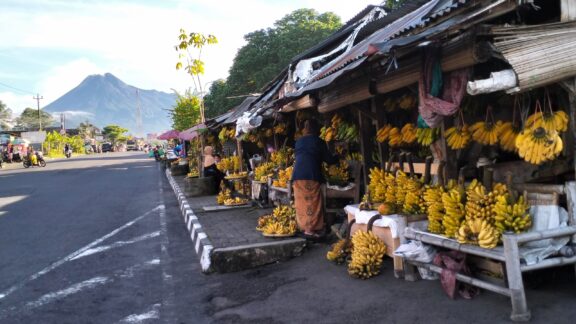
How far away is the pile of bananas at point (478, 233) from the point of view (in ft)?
12.9

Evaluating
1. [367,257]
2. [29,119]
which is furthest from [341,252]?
[29,119]

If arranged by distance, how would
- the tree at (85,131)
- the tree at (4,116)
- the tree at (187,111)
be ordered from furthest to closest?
the tree at (85,131) < the tree at (4,116) < the tree at (187,111)

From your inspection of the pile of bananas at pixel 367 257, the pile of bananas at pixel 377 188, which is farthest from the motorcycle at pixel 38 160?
the pile of bananas at pixel 367 257

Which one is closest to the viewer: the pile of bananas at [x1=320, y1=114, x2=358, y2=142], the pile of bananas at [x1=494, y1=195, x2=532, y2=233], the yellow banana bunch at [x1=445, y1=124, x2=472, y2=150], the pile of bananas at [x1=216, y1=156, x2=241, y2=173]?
the pile of bananas at [x1=494, y1=195, x2=532, y2=233]

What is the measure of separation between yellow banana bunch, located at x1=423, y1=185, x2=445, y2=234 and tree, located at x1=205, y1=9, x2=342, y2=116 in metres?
24.7

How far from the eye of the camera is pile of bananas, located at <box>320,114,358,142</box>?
7711mm

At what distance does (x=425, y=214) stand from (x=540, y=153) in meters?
1.63

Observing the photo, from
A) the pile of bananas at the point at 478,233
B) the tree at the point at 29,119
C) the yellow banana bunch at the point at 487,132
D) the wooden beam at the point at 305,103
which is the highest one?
the tree at the point at 29,119

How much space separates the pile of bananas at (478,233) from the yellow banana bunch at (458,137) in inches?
38.3

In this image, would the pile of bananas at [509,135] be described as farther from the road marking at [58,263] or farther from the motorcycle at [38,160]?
the motorcycle at [38,160]

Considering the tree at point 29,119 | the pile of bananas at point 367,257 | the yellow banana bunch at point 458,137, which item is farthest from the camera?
the tree at point 29,119

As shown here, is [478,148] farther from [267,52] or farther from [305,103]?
A: [267,52]

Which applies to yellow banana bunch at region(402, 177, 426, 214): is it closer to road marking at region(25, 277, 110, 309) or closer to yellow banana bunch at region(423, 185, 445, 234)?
yellow banana bunch at region(423, 185, 445, 234)

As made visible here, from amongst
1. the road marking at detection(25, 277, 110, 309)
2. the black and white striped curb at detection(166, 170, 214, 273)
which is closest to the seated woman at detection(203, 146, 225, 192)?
the black and white striped curb at detection(166, 170, 214, 273)
